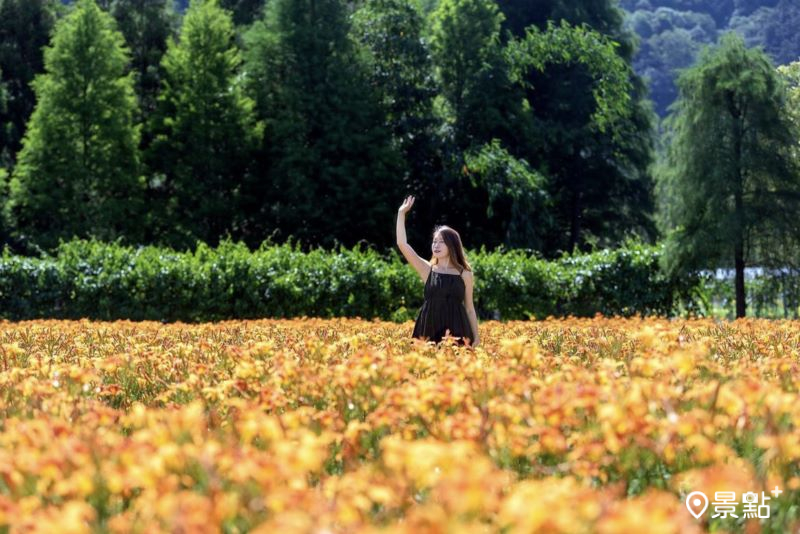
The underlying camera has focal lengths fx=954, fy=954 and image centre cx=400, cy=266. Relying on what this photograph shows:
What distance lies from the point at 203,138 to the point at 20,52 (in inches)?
375

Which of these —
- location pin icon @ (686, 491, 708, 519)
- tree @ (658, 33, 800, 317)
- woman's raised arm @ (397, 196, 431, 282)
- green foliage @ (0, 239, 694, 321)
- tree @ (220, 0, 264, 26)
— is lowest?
green foliage @ (0, 239, 694, 321)

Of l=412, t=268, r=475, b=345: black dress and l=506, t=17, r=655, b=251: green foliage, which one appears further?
l=506, t=17, r=655, b=251: green foliage

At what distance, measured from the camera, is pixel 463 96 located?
28.4 m

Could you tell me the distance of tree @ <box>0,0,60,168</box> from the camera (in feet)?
105

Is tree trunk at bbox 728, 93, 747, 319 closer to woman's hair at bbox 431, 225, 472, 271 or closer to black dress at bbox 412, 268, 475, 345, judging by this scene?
woman's hair at bbox 431, 225, 472, 271

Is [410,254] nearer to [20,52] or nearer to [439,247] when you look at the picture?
[439,247]

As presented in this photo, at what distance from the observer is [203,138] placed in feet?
89.7

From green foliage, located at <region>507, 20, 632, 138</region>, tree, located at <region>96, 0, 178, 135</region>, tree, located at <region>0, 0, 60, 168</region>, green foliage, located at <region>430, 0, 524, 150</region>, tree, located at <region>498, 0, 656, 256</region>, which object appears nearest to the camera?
green foliage, located at <region>430, 0, 524, 150</region>

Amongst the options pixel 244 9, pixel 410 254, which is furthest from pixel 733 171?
pixel 244 9

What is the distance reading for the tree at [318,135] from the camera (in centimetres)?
2672

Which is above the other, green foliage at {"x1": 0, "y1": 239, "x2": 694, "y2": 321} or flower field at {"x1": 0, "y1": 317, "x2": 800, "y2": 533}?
flower field at {"x1": 0, "y1": 317, "x2": 800, "y2": 533}

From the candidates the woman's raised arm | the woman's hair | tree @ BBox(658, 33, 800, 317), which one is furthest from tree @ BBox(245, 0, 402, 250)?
the woman's hair

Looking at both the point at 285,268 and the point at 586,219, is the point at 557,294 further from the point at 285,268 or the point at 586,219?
the point at 586,219

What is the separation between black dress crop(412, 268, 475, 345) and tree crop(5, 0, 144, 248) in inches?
795
